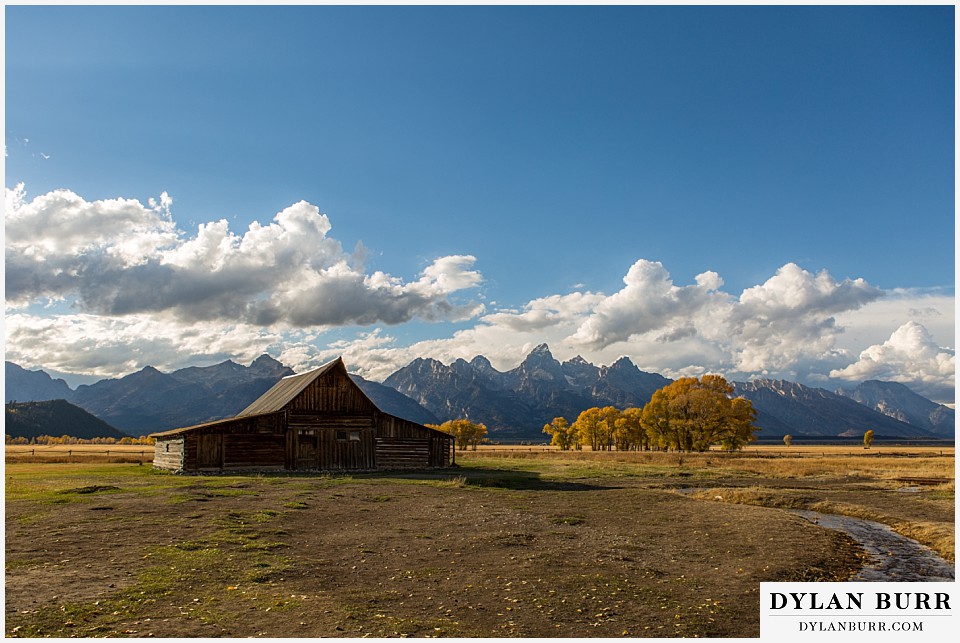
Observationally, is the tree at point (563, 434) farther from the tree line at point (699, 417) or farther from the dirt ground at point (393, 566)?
the dirt ground at point (393, 566)

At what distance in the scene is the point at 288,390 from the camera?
197ft

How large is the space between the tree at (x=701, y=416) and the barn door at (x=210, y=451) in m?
63.1

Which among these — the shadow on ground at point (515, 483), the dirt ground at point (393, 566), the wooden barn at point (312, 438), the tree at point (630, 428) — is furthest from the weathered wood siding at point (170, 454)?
the tree at point (630, 428)

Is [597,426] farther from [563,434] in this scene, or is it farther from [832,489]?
[832,489]

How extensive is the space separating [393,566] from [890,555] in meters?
15.6

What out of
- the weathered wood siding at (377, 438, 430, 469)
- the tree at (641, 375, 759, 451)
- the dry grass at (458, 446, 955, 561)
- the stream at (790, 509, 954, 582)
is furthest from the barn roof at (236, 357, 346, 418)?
the tree at (641, 375, 759, 451)

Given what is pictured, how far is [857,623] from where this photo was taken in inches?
454

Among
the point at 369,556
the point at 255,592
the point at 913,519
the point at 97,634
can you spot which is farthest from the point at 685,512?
the point at 97,634

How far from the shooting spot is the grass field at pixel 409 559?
12.0 meters

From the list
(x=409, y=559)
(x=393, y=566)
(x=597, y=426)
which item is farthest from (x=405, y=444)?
(x=597, y=426)

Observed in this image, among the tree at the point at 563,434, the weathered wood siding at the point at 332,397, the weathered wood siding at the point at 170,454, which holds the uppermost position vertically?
the weathered wood siding at the point at 332,397

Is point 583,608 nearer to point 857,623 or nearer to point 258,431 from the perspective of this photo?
point 857,623

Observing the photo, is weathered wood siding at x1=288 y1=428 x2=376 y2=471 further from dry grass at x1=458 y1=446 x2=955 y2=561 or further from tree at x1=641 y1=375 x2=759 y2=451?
tree at x1=641 y1=375 x2=759 y2=451

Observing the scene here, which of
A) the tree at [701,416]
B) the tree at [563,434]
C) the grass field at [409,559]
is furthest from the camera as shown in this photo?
the tree at [563,434]
